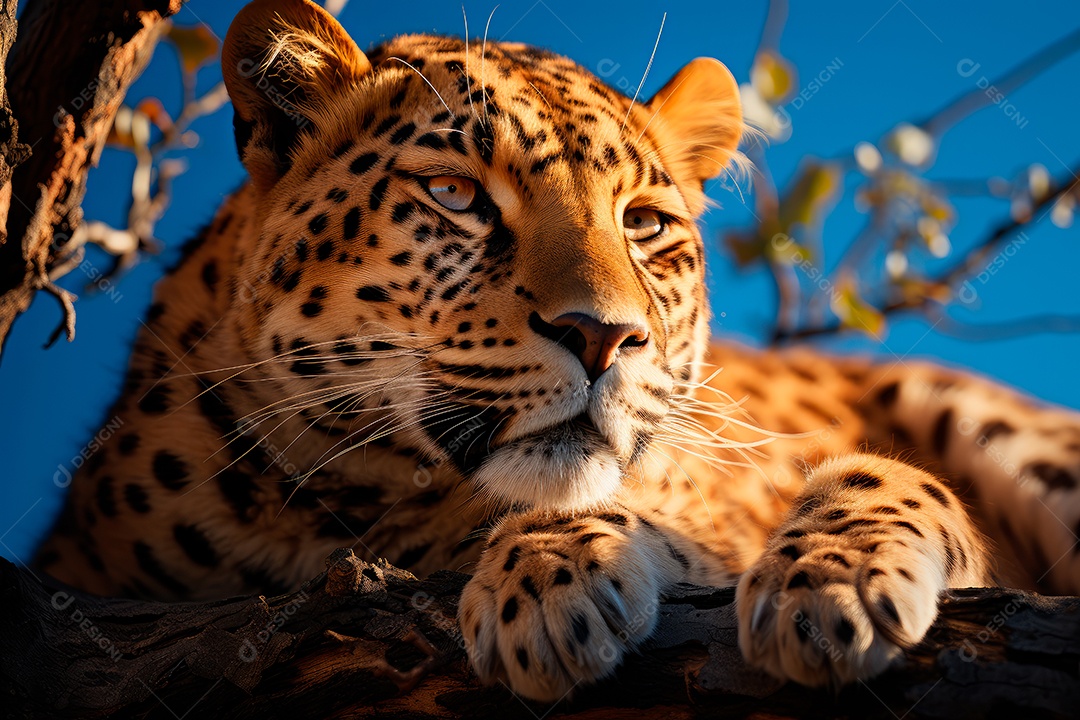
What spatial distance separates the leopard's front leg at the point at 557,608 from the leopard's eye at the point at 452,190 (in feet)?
4.77

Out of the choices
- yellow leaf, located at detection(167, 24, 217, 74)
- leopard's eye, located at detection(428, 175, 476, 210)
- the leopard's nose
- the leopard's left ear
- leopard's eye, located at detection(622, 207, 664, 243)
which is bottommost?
the leopard's nose

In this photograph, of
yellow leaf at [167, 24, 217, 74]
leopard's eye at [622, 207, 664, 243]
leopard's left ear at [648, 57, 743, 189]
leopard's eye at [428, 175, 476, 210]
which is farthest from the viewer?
yellow leaf at [167, 24, 217, 74]

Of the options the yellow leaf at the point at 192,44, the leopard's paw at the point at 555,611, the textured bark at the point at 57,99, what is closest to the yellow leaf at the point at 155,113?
the yellow leaf at the point at 192,44

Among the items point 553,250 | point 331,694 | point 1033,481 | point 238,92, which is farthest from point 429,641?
point 1033,481

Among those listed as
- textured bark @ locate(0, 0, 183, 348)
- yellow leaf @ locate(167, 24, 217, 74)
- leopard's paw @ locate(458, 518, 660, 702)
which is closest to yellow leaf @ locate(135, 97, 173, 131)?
yellow leaf @ locate(167, 24, 217, 74)

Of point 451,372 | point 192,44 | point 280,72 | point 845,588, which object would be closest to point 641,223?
point 451,372

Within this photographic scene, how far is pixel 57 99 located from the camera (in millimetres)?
3631

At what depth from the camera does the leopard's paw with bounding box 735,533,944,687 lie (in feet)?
8.09

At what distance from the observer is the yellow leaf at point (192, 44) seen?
18.6 ft

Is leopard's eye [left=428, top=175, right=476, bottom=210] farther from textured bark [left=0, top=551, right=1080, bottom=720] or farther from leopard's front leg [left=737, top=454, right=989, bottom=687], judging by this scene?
leopard's front leg [left=737, top=454, right=989, bottom=687]

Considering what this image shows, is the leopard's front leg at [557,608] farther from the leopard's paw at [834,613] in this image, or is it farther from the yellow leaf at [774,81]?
the yellow leaf at [774,81]

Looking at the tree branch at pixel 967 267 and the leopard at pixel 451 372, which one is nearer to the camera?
the leopard at pixel 451 372

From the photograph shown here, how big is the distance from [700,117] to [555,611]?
3269 mm

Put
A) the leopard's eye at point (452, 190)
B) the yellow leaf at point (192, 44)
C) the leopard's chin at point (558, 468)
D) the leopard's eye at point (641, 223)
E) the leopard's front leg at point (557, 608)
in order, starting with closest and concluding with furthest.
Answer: the leopard's front leg at point (557, 608) < the leopard's chin at point (558, 468) < the leopard's eye at point (452, 190) < the leopard's eye at point (641, 223) < the yellow leaf at point (192, 44)
